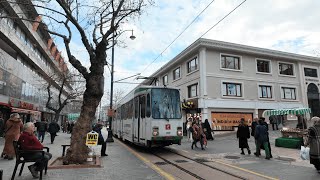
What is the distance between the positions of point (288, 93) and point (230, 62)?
815cm

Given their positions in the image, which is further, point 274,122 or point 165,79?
point 165,79

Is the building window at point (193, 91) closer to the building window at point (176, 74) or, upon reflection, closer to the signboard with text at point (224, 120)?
the signboard with text at point (224, 120)

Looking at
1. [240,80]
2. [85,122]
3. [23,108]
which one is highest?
[240,80]

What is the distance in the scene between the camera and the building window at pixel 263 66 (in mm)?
29156

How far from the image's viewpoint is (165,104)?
13.9m

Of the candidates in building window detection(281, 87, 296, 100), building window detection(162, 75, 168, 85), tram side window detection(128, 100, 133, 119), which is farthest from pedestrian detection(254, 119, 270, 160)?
building window detection(162, 75, 168, 85)

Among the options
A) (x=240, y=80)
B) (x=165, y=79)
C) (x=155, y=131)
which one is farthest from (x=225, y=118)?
(x=155, y=131)

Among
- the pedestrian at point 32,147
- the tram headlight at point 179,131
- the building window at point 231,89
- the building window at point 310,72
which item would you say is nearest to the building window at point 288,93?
the building window at point 310,72

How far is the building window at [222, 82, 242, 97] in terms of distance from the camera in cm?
2677

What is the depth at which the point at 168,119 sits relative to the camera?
13625 millimetres

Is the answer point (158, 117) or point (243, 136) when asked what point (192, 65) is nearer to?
point (158, 117)

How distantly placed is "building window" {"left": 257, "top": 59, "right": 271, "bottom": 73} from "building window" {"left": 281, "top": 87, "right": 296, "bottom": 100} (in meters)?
2.82

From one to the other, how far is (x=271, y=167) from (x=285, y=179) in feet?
6.19

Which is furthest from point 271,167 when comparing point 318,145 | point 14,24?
point 14,24
